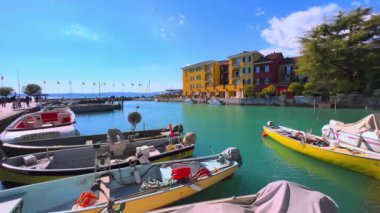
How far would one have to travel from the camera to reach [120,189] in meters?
7.54

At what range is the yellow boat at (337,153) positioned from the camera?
9602 millimetres

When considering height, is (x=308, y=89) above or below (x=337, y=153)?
above

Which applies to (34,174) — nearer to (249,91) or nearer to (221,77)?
(249,91)

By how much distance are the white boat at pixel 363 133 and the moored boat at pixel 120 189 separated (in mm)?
7570

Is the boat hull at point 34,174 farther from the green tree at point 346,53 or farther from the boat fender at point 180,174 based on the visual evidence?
the green tree at point 346,53

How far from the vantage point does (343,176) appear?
1006 centimetres

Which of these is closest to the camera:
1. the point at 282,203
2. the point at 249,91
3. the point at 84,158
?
the point at 282,203

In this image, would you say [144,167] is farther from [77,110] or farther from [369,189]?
[77,110]

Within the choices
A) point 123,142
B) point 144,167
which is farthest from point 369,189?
point 123,142

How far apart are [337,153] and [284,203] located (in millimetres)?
8668

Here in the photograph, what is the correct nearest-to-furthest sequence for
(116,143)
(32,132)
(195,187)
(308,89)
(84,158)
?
1. (195,187)
2. (84,158)
3. (116,143)
4. (32,132)
5. (308,89)

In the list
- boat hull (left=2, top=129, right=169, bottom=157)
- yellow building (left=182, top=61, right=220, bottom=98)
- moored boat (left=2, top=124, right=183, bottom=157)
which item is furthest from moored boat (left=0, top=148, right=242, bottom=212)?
yellow building (left=182, top=61, right=220, bottom=98)

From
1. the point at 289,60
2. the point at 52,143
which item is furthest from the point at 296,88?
the point at 52,143

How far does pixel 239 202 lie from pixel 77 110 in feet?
175
